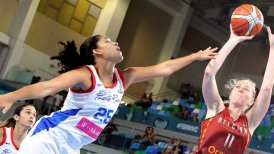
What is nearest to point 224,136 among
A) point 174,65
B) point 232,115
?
point 232,115

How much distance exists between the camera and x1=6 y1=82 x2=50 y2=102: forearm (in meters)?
2.61

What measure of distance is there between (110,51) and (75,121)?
0.60 m

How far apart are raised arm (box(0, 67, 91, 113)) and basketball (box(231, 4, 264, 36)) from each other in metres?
1.39

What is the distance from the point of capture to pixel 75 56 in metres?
3.31

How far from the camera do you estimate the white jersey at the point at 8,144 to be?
448 cm

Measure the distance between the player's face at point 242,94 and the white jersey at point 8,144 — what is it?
2.50 meters

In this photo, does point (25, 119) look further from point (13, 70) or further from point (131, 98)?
point (131, 98)

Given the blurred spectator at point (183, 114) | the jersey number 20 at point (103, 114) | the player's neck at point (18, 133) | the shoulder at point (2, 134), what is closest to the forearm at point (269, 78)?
the jersey number 20 at point (103, 114)

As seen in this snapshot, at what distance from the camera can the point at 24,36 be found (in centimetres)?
1560

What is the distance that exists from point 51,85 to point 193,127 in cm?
937

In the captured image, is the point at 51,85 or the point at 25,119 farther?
the point at 25,119

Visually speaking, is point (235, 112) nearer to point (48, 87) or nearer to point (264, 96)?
point (264, 96)

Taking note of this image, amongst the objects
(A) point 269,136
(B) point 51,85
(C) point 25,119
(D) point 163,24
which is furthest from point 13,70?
(B) point 51,85

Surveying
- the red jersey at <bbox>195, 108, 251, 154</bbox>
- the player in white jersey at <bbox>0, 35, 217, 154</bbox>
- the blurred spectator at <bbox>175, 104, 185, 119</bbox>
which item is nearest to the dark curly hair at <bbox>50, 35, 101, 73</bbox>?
the player in white jersey at <bbox>0, 35, 217, 154</bbox>
